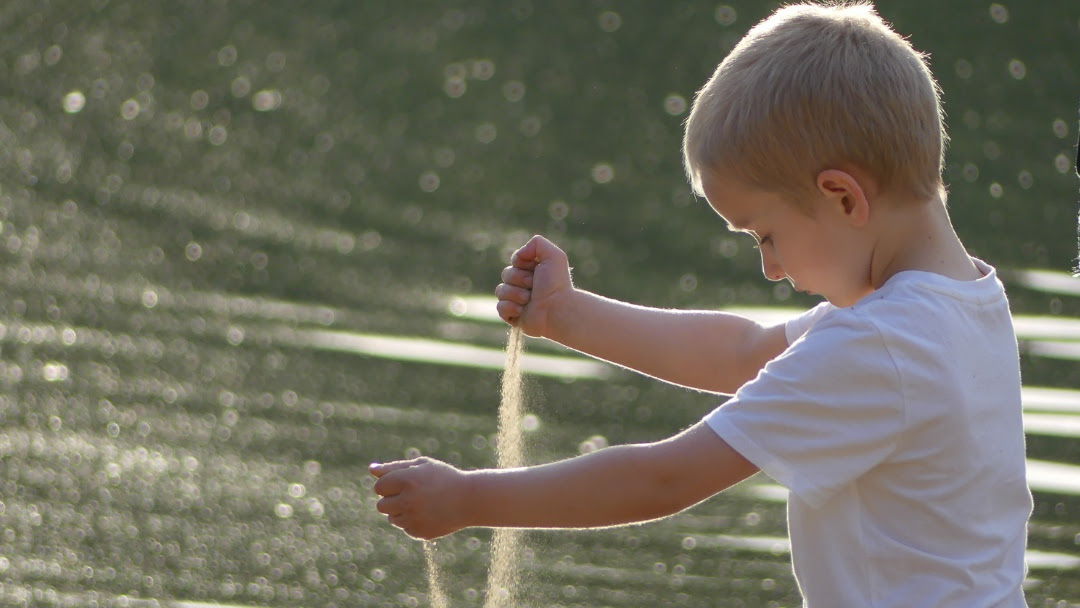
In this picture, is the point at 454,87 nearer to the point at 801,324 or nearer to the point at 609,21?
the point at 609,21

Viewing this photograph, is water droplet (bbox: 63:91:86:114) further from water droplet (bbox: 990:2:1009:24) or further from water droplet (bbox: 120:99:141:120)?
water droplet (bbox: 990:2:1009:24)

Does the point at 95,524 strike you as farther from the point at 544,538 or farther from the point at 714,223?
the point at 714,223

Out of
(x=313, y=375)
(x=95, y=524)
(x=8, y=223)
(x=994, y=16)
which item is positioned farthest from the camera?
(x=994, y=16)

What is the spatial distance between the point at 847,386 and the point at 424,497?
480mm

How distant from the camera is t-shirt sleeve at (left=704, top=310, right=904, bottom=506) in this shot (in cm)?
181

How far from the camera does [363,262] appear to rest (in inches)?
208

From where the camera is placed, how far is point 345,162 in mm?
6441

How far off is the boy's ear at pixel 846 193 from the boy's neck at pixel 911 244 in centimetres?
2

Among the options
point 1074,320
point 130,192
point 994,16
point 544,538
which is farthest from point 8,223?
point 994,16

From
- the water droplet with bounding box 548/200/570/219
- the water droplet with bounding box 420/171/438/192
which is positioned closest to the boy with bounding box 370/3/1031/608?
the water droplet with bounding box 548/200/570/219

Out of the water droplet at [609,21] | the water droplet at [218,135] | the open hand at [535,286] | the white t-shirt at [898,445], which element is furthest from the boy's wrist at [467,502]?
the water droplet at [609,21]

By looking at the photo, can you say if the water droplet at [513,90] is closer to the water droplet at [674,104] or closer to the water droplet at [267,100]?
the water droplet at [674,104]

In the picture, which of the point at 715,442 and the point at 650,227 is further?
the point at 650,227

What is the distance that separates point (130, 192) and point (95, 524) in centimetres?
263
